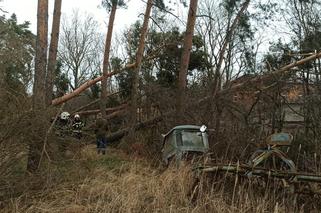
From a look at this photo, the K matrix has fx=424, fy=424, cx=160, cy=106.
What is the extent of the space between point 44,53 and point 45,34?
1.97 ft

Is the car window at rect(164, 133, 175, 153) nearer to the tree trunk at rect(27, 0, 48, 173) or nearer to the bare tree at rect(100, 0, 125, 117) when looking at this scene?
the tree trunk at rect(27, 0, 48, 173)

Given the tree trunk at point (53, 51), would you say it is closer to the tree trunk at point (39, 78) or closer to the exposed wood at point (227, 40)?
the tree trunk at point (39, 78)

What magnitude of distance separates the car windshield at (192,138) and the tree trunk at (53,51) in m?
3.60

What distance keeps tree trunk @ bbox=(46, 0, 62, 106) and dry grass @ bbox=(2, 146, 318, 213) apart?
9.96 ft

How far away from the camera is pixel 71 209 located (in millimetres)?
6664

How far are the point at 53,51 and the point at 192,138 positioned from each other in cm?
460

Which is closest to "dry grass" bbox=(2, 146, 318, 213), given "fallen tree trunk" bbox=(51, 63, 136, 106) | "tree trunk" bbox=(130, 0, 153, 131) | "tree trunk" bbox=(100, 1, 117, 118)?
"fallen tree trunk" bbox=(51, 63, 136, 106)

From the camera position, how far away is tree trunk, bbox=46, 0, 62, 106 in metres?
10.8

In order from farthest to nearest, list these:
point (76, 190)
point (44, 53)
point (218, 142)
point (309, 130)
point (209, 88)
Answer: point (209, 88), point (309, 130), point (218, 142), point (44, 53), point (76, 190)

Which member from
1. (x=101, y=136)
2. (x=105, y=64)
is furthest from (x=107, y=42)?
(x=101, y=136)

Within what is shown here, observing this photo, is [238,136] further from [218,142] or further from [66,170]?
[66,170]

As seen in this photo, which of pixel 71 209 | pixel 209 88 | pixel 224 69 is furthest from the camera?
pixel 224 69

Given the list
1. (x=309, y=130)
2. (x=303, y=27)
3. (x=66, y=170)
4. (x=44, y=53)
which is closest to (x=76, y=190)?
(x=66, y=170)

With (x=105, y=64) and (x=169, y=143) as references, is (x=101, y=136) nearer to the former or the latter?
(x=169, y=143)
